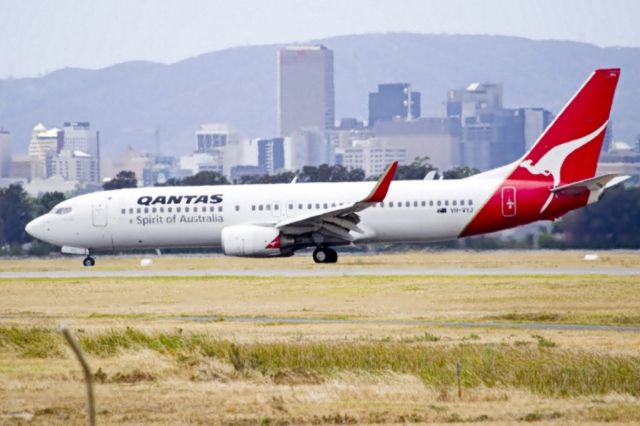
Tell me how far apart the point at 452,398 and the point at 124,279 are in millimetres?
27599

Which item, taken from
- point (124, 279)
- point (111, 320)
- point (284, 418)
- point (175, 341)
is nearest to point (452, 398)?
point (284, 418)

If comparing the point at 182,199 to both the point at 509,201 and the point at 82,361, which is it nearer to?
the point at 509,201

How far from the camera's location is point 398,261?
5838 centimetres

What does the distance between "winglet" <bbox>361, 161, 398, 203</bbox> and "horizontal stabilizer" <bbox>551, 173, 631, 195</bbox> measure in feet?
20.1

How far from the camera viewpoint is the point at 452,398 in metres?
22.0

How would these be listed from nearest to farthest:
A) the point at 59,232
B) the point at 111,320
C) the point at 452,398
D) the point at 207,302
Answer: the point at 452,398 → the point at 111,320 → the point at 207,302 → the point at 59,232

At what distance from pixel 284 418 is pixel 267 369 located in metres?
4.63

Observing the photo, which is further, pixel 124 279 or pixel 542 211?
pixel 542 211

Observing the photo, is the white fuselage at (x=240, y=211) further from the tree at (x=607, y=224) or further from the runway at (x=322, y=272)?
the tree at (x=607, y=224)

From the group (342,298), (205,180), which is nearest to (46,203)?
(205,180)

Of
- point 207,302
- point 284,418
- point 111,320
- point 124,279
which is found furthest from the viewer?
point 124,279

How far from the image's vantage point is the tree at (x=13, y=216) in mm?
85125

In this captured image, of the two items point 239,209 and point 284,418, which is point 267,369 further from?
point 239,209

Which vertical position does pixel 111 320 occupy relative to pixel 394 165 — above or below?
below
